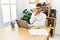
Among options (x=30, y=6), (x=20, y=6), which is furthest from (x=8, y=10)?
(x=30, y=6)

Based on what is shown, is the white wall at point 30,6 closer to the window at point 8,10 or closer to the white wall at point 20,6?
the white wall at point 20,6

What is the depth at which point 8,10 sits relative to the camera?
327 cm

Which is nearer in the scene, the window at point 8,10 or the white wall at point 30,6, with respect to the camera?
the window at point 8,10

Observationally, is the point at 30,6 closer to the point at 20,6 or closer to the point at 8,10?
the point at 20,6

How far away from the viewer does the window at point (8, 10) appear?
3067mm

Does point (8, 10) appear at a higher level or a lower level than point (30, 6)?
lower

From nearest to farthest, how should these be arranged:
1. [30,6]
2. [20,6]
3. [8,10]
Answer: [8,10], [20,6], [30,6]

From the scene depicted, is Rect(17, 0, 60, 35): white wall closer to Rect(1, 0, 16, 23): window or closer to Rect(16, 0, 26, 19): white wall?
Rect(16, 0, 26, 19): white wall

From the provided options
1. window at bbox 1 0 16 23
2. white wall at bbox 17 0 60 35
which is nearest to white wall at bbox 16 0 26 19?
white wall at bbox 17 0 60 35

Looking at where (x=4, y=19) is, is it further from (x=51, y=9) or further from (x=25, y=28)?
(x=51, y=9)

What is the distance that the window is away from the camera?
307cm

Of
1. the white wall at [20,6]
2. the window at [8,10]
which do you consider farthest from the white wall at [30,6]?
the window at [8,10]

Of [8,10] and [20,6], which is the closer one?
[8,10]

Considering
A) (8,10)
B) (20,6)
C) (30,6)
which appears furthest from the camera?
(30,6)
